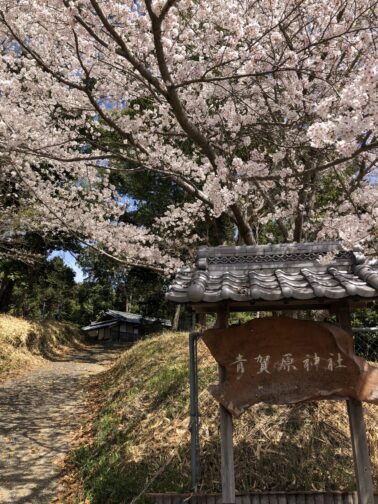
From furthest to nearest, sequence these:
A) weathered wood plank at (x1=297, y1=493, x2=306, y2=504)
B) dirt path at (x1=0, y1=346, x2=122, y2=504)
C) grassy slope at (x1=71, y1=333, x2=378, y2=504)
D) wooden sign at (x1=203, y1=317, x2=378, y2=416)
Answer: dirt path at (x1=0, y1=346, x2=122, y2=504) < grassy slope at (x1=71, y1=333, x2=378, y2=504) < weathered wood plank at (x1=297, y1=493, x2=306, y2=504) < wooden sign at (x1=203, y1=317, x2=378, y2=416)

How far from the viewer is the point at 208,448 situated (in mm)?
5582

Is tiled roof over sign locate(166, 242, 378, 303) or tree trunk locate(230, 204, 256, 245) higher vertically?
tree trunk locate(230, 204, 256, 245)

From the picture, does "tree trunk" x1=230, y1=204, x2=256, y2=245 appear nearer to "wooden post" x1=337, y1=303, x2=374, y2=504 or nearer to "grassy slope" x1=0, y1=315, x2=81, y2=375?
"wooden post" x1=337, y1=303, x2=374, y2=504

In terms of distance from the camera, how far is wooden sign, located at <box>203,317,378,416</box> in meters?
3.58

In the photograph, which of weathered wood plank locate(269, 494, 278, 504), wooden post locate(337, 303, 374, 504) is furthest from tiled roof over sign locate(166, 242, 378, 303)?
weathered wood plank locate(269, 494, 278, 504)

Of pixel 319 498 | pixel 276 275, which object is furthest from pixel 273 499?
pixel 276 275

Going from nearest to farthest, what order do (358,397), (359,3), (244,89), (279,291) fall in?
(279,291) → (358,397) → (359,3) → (244,89)

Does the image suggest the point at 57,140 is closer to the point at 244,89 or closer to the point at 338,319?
the point at 244,89

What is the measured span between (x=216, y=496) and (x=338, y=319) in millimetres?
2357

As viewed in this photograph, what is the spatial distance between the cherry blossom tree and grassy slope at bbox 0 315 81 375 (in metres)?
8.65

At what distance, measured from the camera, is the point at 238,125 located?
6602 mm

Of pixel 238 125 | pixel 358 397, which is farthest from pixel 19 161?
pixel 358 397

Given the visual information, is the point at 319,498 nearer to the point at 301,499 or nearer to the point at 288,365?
the point at 301,499

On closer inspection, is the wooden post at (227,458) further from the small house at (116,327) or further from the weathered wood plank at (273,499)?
the small house at (116,327)
